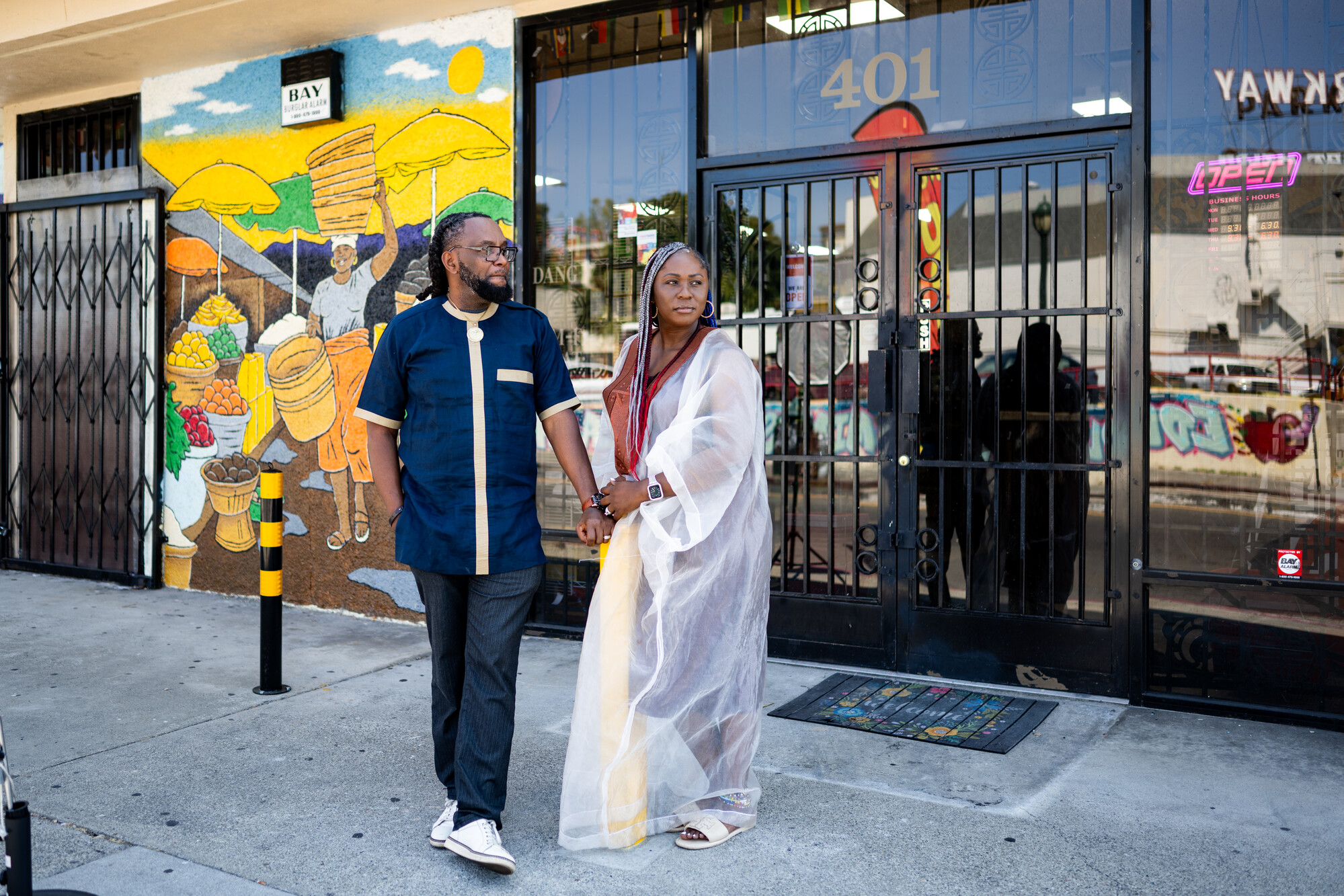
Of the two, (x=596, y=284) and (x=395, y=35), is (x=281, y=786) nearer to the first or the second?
(x=596, y=284)

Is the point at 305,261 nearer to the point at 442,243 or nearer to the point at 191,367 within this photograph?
the point at 191,367

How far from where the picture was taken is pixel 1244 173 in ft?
14.5

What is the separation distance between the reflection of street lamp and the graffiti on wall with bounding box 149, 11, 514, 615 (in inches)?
111

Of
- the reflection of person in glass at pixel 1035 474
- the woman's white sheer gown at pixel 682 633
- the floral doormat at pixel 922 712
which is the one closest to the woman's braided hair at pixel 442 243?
the woman's white sheer gown at pixel 682 633

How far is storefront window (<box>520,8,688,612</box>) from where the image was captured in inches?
225

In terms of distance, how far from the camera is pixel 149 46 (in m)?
6.86

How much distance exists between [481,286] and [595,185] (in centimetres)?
298

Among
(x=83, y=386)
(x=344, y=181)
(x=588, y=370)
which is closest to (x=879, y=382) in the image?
(x=588, y=370)

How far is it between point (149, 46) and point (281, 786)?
528 cm

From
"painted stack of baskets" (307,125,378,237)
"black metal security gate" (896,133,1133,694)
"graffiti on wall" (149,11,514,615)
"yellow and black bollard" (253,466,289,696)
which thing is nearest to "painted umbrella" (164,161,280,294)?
"graffiti on wall" (149,11,514,615)

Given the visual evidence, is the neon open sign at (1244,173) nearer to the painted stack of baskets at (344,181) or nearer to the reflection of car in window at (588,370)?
the reflection of car in window at (588,370)

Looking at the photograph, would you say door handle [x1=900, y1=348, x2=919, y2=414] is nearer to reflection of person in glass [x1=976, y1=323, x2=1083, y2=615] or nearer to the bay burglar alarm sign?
reflection of person in glass [x1=976, y1=323, x2=1083, y2=615]

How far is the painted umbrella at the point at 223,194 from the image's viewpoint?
6.93m

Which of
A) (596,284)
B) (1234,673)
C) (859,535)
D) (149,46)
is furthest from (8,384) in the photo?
(1234,673)
